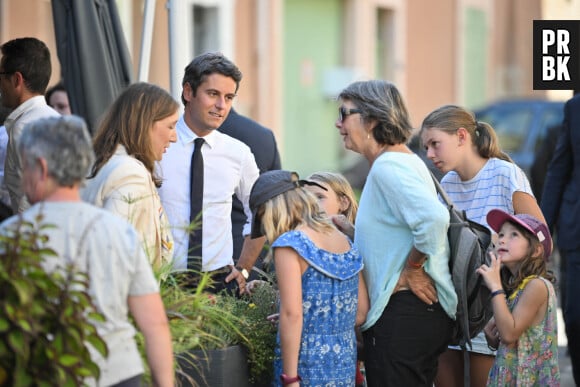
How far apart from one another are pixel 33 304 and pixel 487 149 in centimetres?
297

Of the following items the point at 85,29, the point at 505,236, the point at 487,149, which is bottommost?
the point at 505,236

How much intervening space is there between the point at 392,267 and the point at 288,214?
20.2 inches

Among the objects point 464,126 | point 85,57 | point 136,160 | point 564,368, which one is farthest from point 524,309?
point 564,368

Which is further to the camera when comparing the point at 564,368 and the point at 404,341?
the point at 564,368

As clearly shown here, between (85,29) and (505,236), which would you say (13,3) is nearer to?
(85,29)

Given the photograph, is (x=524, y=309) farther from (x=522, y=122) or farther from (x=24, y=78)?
(x=522, y=122)

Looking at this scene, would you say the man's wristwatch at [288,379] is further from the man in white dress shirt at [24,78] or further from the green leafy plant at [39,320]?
the man in white dress shirt at [24,78]

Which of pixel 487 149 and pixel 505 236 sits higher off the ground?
pixel 487 149

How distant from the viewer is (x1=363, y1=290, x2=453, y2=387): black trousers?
195 inches

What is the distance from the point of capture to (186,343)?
450cm

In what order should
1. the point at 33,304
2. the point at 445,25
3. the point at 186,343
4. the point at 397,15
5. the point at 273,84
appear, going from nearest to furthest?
1. the point at 33,304
2. the point at 186,343
3. the point at 273,84
4. the point at 397,15
5. the point at 445,25

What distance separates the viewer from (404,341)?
16.2 ft

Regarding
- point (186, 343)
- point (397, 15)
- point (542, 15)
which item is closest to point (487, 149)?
point (186, 343)

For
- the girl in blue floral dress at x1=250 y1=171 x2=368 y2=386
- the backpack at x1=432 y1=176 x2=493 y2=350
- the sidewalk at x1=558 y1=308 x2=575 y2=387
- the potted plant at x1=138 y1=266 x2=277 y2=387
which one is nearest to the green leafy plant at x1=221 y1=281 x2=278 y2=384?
the potted plant at x1=138 y1=266 x2=277 y2=387
